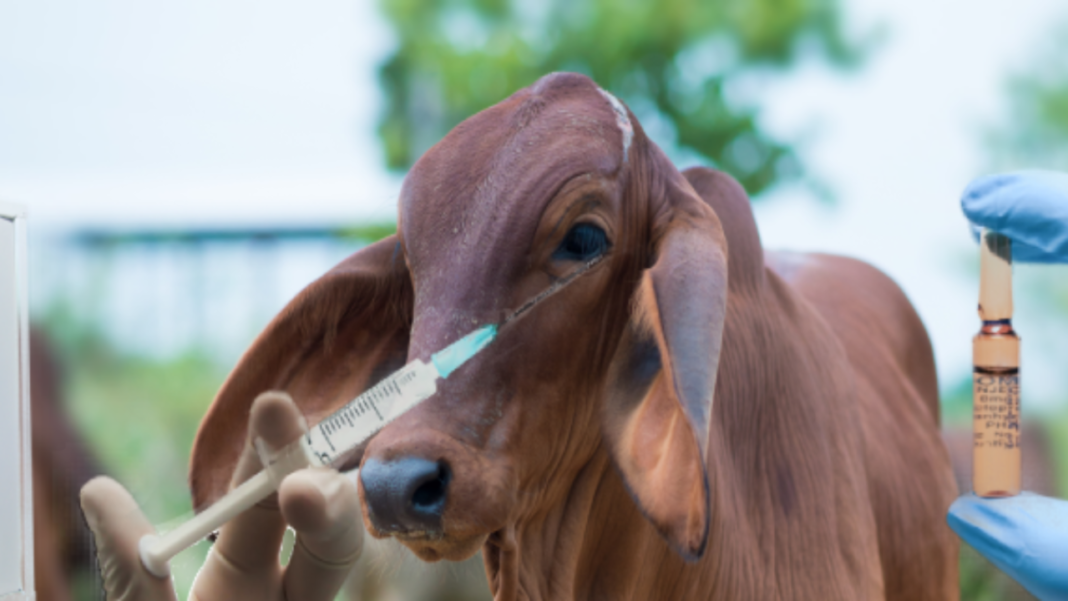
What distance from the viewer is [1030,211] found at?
121 centimetres

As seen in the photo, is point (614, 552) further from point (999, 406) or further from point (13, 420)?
point (13, 420)

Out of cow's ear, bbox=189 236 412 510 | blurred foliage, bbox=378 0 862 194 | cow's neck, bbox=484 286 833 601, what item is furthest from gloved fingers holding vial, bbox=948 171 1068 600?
blurred foliage, bbox=378 0 862 194

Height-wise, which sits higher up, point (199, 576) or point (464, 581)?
point (199, 576)

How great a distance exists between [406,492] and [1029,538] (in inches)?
32.7

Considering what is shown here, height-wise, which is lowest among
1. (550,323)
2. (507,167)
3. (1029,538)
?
(1029,538)

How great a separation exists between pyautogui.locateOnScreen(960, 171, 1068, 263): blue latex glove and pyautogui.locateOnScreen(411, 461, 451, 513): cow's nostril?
2.83 feet

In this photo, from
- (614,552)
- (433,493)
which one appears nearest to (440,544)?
(433,493)

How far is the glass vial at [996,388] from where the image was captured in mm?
1141

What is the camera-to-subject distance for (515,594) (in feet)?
3.30

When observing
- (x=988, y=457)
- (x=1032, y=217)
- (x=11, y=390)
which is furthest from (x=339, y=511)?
(x=1032, y=217)

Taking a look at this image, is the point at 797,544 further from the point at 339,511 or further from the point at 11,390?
the point at 11,390

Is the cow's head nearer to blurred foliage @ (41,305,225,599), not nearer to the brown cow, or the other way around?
the brown cow

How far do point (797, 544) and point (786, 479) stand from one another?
85mm

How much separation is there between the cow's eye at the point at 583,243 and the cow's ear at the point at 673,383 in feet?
0.21
